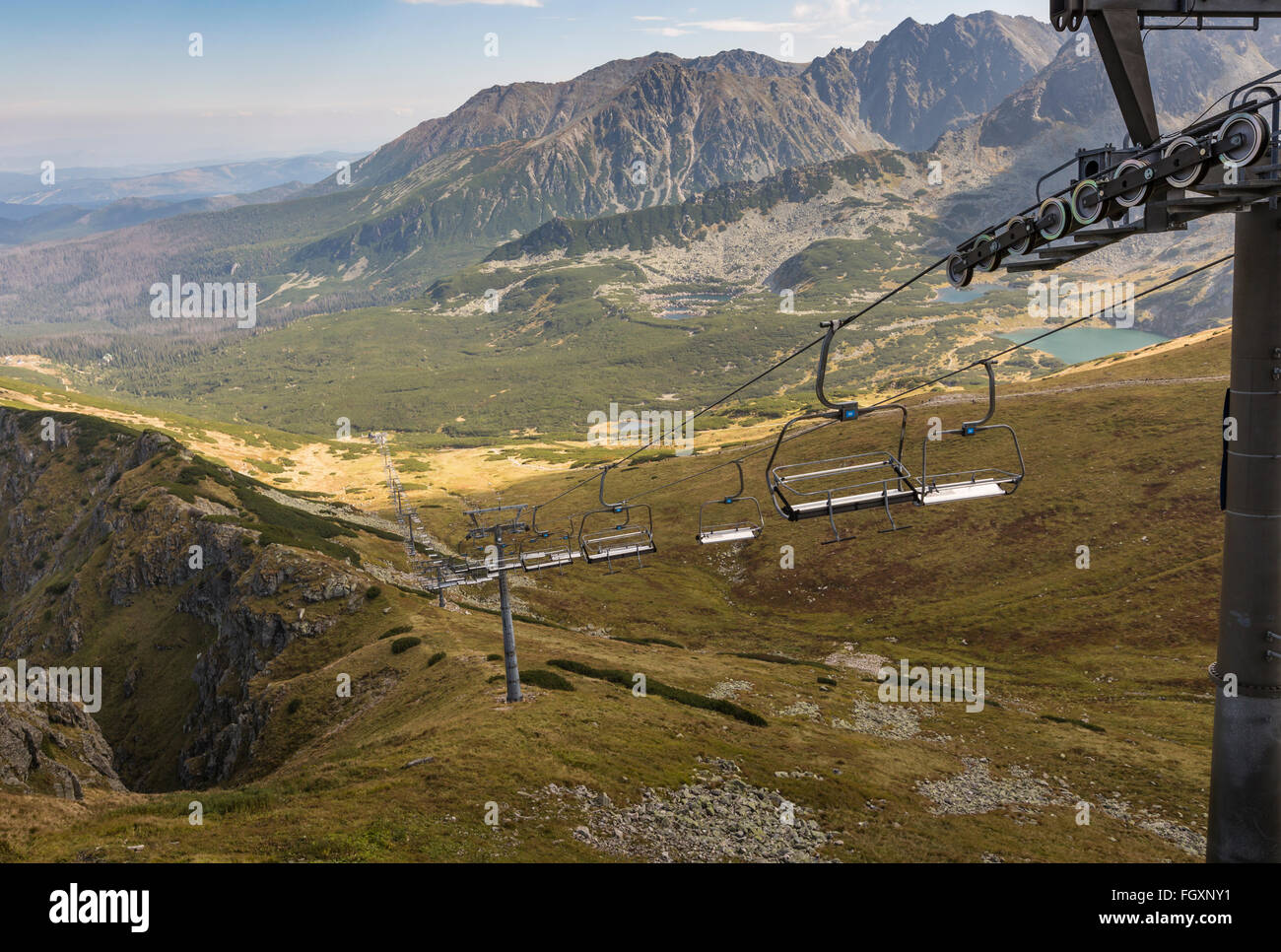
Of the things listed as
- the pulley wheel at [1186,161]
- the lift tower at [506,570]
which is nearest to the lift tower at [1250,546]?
the pulley wheel at [1186,161]

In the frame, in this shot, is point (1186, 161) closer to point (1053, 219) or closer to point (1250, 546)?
point (1053, 219)

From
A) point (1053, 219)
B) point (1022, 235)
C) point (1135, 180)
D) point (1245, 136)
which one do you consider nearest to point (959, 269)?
point (1022, 235)

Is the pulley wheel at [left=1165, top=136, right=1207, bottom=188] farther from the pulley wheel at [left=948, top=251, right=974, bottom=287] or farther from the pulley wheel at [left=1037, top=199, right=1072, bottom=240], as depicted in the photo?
the pulley wheel at [left=948, top=251, right=974, bottom=287]

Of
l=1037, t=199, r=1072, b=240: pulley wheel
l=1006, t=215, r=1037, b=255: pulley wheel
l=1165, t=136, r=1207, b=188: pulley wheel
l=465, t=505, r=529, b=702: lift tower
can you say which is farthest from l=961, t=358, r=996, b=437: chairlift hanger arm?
l=465, t=505, r=529, b=702: lift tower

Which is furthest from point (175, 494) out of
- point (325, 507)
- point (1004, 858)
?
point (1004, 858)

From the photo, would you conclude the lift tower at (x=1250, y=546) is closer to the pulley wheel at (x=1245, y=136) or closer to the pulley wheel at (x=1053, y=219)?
the pulley wheel at (x=1053, y=219)

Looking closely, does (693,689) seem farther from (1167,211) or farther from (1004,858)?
(1167,211)
